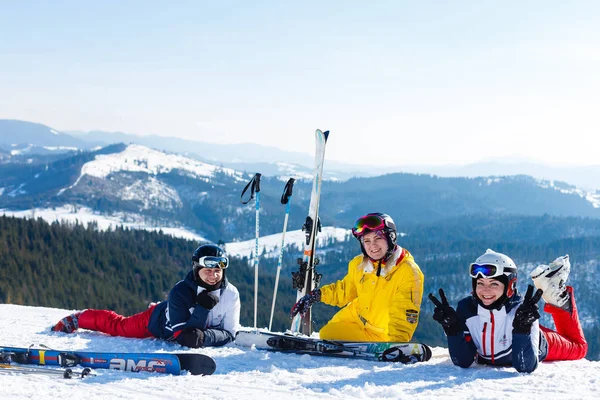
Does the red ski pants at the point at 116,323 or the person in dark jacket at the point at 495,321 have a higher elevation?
the person in dark jacket at the point at 495,321

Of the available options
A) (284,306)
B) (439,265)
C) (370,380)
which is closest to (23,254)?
(284,306)

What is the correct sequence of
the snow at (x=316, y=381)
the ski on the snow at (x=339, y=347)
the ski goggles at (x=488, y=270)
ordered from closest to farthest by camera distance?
the snow at (x=316, y=381) → the ski goggles at (x=488, y=270) → the ski on the snow at (x=339, y=347)

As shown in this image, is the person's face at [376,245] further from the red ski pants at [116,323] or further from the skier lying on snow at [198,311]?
the red ski pants at [116,323]

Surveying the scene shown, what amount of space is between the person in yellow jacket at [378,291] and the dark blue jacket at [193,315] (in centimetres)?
145

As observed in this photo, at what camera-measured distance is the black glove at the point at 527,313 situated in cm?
559

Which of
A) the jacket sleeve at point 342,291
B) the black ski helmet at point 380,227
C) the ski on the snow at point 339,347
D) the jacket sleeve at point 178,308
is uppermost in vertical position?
the black ski helmet at point 380,227

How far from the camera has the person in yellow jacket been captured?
7023 mm

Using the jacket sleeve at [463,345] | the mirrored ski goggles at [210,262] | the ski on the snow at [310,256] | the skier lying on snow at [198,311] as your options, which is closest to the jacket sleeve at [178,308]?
the skier lying on snow at [198,311]

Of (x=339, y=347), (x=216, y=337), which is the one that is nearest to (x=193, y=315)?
(x=216, y=337)

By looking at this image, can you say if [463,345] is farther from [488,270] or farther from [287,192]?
[287,192]

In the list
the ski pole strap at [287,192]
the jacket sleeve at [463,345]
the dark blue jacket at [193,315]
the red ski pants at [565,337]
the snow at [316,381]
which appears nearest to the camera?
the snow at [316,381]

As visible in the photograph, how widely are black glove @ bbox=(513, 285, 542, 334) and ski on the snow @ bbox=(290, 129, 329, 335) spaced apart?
4.55 metres

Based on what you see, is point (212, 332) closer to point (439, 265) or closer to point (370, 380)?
point (370, 380)

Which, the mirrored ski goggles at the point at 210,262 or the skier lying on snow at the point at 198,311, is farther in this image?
the mirrored ski goggles at the point at 210,262
